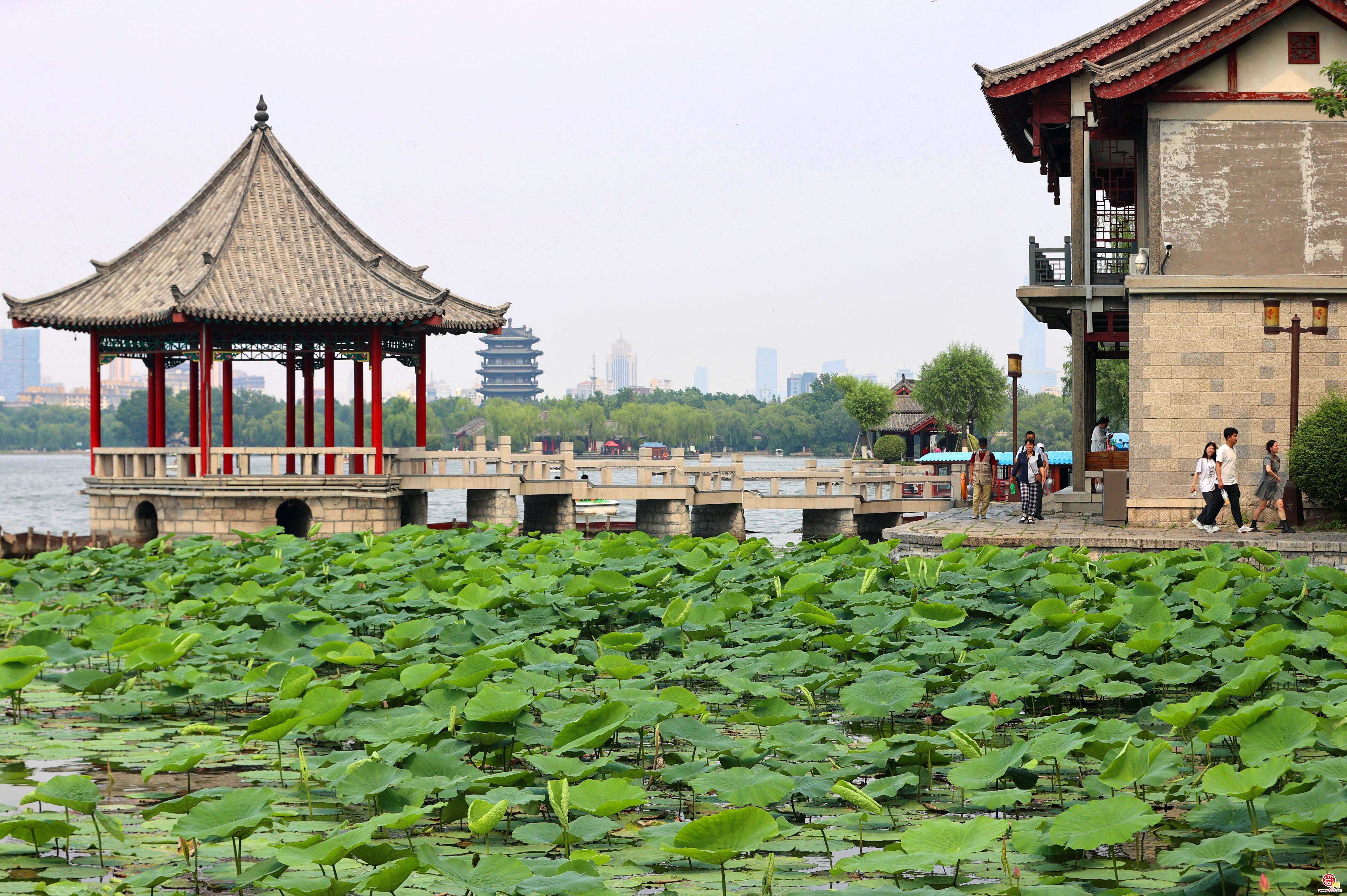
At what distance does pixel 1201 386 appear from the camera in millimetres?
14062

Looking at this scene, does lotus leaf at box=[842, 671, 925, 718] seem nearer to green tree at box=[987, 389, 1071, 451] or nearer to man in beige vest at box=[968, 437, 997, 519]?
man in beige vest at box=[968, 437, 997, 519]

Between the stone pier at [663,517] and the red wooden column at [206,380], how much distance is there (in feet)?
22.9

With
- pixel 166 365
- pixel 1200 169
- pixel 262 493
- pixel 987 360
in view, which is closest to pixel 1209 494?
pixel 1200 169

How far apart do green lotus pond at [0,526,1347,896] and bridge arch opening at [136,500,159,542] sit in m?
11.3

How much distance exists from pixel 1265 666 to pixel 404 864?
346 centimetres

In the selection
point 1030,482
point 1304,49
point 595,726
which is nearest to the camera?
point 595,726

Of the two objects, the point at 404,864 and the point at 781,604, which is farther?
the point at 781,604

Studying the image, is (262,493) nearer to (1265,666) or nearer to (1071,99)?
(1071,99)

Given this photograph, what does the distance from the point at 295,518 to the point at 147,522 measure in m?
2.29

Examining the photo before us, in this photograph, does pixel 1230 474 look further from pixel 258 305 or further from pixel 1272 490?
pixel 258 305

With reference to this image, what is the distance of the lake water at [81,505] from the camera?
37.9 m

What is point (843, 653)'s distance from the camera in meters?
6.57

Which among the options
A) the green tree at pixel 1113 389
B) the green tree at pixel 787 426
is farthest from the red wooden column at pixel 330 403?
the green tree at pixel 787 426

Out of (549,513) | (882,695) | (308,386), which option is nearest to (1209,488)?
(882,695)
